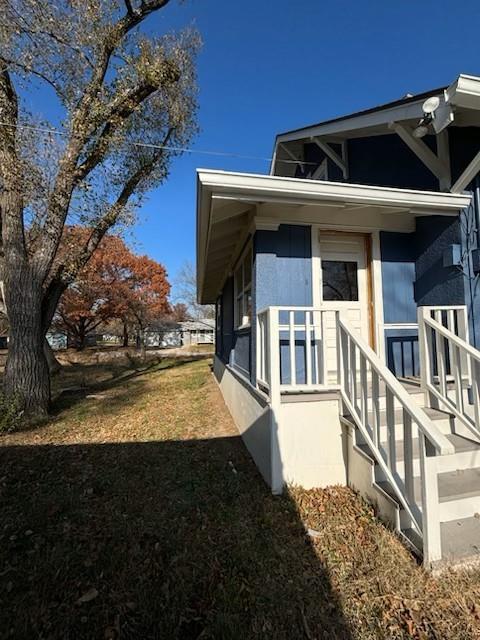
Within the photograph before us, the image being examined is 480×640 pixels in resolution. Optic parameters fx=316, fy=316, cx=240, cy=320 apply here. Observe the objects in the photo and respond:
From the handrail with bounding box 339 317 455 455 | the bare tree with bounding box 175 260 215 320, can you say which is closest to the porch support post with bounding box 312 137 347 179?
the handrail with bounding box 339 317 455 455

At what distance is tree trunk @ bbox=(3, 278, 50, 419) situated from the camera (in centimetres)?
577

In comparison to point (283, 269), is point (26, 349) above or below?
below

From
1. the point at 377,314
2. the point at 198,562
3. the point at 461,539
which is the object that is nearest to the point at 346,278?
the point at 377,314

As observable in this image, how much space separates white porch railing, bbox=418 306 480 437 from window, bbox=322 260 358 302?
108 centimetres

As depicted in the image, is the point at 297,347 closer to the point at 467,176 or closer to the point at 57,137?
the point at 467,176

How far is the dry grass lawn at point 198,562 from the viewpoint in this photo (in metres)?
1.70

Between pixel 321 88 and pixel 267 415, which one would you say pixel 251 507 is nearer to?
pixel 267 415

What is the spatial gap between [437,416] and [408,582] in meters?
1.71

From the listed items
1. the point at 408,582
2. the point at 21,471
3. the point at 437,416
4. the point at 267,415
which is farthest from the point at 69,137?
the point at 408,582

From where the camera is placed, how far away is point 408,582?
6.23 feet

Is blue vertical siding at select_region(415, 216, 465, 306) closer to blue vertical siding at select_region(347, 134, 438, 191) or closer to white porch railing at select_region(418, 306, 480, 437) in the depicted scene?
white porch railing at select_region(418, 306, 480, 437)

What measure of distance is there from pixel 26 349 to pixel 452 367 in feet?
22.1

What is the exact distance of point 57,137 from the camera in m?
6.39

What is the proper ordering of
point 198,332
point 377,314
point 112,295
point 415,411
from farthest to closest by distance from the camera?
point 198,332
point 112,295
point 377,314
point 415,411
